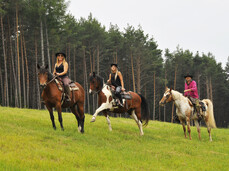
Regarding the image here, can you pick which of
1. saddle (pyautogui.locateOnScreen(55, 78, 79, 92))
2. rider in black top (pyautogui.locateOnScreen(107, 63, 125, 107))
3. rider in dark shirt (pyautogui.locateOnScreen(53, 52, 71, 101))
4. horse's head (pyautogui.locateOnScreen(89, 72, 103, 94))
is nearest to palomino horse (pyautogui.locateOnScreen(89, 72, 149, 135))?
Result: horse's head (pyautogui.locateOnScreen(89, 72, 103, 94))

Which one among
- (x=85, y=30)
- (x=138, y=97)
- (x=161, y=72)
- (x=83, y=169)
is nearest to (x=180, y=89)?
(x=161, y=72)

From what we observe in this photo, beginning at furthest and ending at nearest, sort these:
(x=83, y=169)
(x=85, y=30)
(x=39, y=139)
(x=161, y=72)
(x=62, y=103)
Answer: (x=161, y=72)
(x=85, y=30)
(x=62, y=103)
(x=39, y=139)
(x=83, y=169)

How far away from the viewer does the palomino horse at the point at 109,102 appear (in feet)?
36.7

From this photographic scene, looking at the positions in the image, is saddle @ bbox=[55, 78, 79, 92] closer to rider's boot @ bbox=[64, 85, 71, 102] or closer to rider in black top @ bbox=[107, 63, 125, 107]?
rider's boot @ bbox=[64, 85, 71, 102]

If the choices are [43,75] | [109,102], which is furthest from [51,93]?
[109,102]

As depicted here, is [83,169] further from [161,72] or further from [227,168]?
[161,72]

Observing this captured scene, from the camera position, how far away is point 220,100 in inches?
2485

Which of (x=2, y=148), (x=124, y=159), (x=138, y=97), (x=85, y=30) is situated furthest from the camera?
(x=85, y=30)

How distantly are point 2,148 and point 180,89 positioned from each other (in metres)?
51.5

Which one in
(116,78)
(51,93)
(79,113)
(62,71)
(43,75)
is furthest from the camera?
(116,78)

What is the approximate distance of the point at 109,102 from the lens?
1151 centimetres

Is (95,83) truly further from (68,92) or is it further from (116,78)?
(68,92)

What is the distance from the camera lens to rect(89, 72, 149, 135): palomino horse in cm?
1120

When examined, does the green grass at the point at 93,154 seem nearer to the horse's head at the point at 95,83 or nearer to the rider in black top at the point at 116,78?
the horse's head at the point at 95,83
